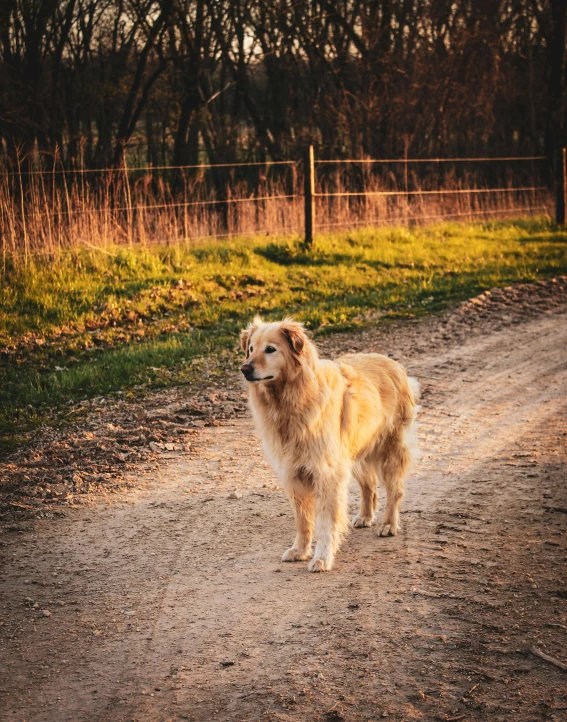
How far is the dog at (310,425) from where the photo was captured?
4.52 metres

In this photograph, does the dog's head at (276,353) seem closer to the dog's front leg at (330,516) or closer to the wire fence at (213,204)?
the dog's front leg at (330,516)

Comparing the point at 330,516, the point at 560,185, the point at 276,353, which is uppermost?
the point at 560,185

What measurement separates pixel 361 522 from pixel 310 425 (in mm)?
987

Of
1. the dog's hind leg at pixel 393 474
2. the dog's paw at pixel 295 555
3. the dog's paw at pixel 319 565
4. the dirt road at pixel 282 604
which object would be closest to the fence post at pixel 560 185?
the dirt road at pixel 282 604

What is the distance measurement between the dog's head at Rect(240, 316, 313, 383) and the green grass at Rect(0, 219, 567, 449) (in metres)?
3.10

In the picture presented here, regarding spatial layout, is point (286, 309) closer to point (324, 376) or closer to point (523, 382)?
point (523, 382)

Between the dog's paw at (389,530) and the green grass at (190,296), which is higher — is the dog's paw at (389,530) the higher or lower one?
the lower one

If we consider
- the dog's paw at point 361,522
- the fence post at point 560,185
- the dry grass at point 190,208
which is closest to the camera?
the dog's paw at point 361,522

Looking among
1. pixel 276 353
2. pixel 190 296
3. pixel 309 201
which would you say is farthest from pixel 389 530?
pixel 309 201

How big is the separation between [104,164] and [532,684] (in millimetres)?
21851

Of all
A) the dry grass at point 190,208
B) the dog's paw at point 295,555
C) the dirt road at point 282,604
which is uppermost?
the dry grass at point 190,208

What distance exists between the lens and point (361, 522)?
16.9ft

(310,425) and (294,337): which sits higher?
(294,337)

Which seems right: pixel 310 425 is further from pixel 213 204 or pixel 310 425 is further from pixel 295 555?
pixel 213 204
